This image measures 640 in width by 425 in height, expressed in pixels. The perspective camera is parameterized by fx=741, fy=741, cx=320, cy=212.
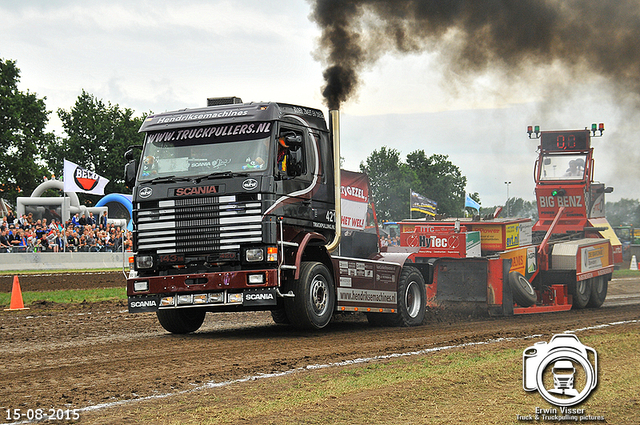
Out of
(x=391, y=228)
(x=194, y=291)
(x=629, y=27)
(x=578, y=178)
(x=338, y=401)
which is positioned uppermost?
(x=629, y=27)

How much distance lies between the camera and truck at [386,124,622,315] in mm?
15312

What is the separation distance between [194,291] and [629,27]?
10.4 meters

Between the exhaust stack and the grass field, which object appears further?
the grass field

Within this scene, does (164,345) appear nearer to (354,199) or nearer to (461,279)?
(354,199)

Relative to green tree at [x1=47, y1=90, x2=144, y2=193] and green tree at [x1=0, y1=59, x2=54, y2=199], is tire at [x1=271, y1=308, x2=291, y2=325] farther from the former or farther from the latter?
green tree at [x1=47, y1=90, x2=144, y2=193]

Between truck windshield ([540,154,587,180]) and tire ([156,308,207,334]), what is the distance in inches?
432

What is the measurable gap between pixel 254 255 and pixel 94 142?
6447 cm

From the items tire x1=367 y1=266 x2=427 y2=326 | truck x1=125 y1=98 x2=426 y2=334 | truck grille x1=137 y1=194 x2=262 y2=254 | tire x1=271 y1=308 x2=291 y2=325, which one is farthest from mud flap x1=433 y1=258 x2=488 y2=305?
truck grille x1=137 y1=194 x2=262 y2=254

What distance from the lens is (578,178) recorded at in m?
19.2

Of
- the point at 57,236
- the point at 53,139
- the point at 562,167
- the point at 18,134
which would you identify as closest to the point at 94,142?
the point at 53,139

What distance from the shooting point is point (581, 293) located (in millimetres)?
17656

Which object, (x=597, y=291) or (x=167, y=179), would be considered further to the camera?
(x=597, y=291)

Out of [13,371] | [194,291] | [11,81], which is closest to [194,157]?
[194,291]

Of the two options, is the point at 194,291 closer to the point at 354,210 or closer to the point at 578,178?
the point at 354,210
